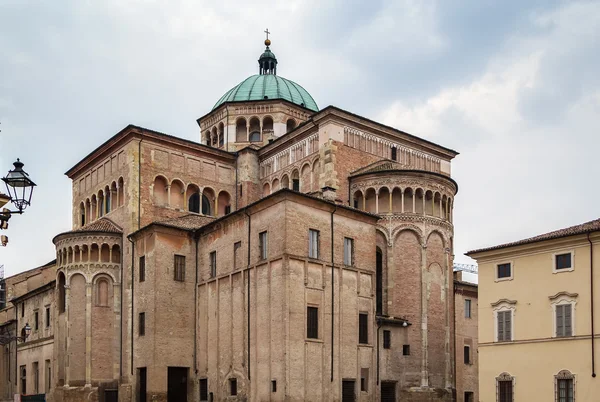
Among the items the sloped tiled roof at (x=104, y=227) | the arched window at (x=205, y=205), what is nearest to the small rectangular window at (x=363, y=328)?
the arched window at (x=205, y=205)

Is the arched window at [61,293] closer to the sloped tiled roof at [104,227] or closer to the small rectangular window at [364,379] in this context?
the sloped tiled roof at [104,227]

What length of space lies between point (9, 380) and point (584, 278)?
44.0 meters

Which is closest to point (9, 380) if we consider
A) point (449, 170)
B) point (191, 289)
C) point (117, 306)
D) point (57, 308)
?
point (57, 308)

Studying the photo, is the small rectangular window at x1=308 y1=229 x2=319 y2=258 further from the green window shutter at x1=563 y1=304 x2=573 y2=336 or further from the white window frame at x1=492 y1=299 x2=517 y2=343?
the green window shutter at x1=563 y1=304 x2=573 y2=336

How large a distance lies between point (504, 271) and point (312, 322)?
8769mm

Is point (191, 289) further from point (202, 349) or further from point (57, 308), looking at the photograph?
point (57, 308)

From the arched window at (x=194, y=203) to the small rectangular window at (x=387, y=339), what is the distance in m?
13.4

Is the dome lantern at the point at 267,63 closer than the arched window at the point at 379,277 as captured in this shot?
No

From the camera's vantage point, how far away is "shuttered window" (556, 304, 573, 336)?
31.3 metres

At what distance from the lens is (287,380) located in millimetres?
33156

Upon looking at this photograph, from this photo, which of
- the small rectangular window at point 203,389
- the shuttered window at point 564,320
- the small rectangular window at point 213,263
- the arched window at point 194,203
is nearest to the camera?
the shuttered window at point 564,320

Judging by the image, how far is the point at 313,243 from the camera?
117 ft

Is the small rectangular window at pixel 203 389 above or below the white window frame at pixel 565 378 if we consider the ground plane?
below

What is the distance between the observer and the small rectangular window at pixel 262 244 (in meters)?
36.0
